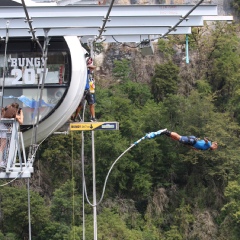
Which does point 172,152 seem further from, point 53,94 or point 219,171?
point 53,94

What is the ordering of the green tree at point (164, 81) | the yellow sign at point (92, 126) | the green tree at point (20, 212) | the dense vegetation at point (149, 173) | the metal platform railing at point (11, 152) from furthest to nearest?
the green tree at point (164, 81) < the dense vegetation at point (149, 173) < the green tree at point (20, 212) < the yellow sign at point (92, 126) < the metal platform railing at point (11, 152)

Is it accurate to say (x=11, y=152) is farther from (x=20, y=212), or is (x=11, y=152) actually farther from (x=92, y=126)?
(x=20, y=212)

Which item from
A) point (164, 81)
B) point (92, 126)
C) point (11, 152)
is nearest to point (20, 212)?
point (164, 81)

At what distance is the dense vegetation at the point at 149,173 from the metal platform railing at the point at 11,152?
36.4 ft

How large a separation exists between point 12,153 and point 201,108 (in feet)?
48.9

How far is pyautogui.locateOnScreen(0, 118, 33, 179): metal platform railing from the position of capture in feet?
28.4

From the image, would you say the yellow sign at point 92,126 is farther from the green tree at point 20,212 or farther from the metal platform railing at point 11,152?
the green tree at point 20,212

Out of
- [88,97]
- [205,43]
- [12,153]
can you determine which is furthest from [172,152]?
[12,153]

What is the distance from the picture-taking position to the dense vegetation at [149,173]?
20.7 meters

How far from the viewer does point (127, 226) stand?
70.4 feet

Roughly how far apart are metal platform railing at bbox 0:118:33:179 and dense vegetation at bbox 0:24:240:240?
11081 mm

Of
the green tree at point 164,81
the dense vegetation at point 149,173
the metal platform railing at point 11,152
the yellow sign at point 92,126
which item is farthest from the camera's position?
the green tree at point 164,81

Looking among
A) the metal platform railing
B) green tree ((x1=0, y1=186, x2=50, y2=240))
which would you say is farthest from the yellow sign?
green tree ((x1=0, y1=186, x2=50, y2=240))

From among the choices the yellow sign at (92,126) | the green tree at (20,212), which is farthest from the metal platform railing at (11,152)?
the green tree at (20,212)
